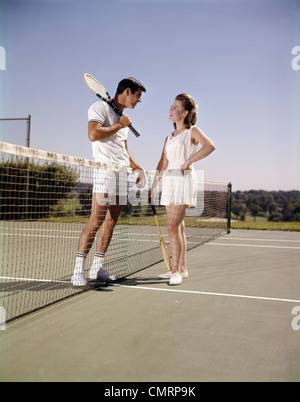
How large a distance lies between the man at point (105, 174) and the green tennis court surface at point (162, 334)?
0.29m

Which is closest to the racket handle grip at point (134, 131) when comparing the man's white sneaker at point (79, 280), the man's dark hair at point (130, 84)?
the man's dark hair at point (130, 84)

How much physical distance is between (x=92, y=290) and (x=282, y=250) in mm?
3961

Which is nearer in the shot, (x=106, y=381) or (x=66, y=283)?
(x=106, y=381)

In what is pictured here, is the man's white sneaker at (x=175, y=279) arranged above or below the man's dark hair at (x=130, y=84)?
below

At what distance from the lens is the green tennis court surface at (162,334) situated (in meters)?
1.73

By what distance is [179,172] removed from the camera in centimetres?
357

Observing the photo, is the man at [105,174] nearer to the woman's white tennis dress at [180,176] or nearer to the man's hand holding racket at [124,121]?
the man's hand holding racket at [124,121]

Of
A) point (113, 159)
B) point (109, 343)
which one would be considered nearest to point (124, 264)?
point (113, 159)

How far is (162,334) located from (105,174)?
1.60 metres

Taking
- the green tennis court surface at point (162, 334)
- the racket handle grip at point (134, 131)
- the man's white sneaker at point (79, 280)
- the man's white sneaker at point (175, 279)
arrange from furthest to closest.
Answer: the racket handle grip at point (134, 131), the man's white sneaker at point (175, 279), the man's white sneaker at point (79, 280), the green tennis court surface at point (162, 334)
